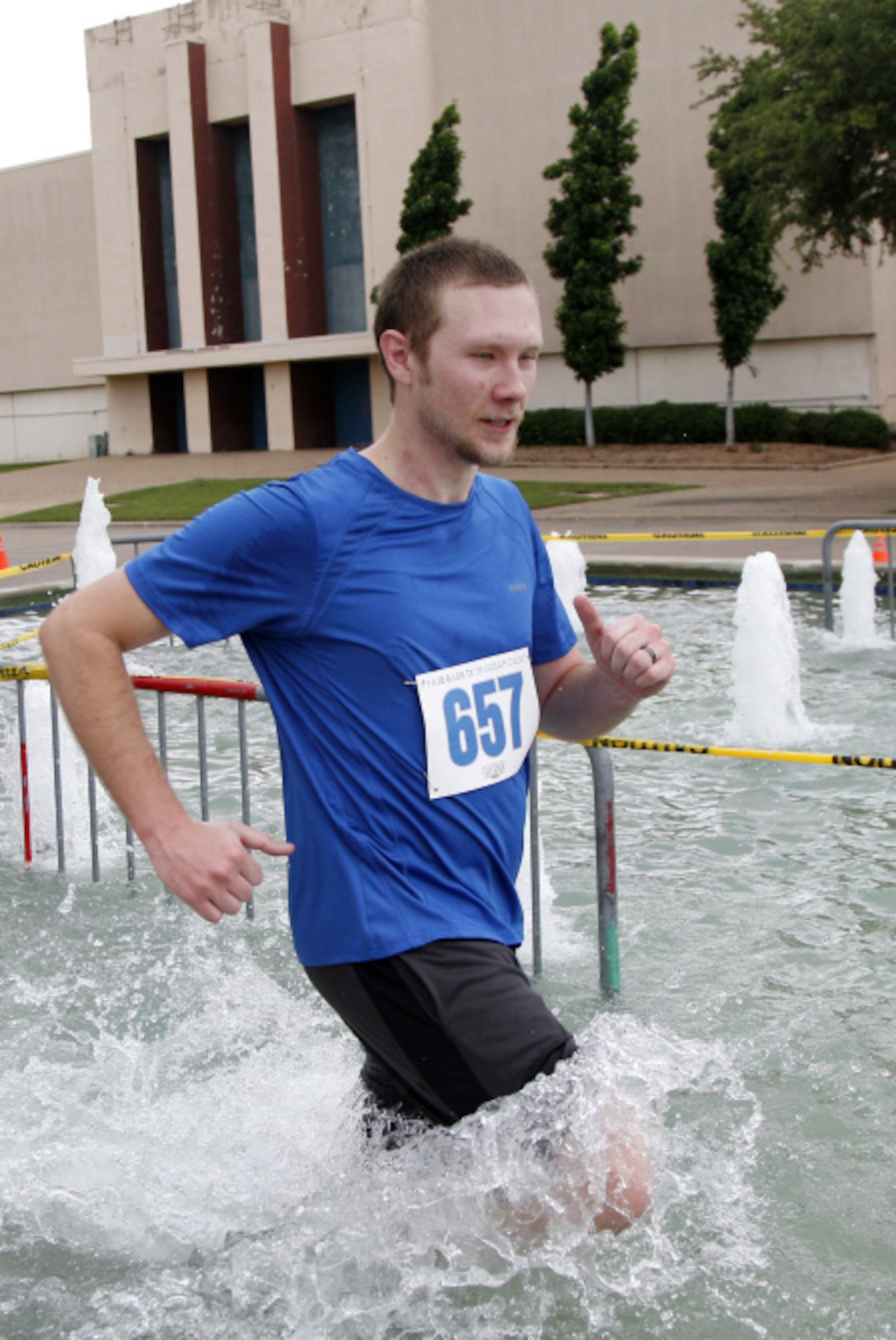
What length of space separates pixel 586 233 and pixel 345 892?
35.5m

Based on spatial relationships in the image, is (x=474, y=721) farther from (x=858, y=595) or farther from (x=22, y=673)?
(x=858, y=595)

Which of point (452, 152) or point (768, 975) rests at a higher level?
point (452, 152)

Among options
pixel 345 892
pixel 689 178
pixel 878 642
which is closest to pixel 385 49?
pixel 689 178

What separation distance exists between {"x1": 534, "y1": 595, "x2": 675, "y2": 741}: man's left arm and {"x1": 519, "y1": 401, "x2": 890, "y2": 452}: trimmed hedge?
110 ft

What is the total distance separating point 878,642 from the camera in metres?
12.3

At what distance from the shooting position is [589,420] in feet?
127

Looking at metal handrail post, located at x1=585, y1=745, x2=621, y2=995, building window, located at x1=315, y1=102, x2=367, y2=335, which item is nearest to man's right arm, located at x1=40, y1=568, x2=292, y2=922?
metal handrail post, located at x1=585, y1=745, x2=621, y2=995

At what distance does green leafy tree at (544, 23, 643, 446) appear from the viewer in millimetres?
35688

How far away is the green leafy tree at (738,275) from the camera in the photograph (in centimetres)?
3447

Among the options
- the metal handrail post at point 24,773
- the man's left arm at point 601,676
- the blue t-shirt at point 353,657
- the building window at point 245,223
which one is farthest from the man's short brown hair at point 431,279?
the building window at point 245,223

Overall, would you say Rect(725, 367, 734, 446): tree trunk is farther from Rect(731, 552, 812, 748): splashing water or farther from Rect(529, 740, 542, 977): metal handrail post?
Rect(529, 740, 542, 977): metal handrail post

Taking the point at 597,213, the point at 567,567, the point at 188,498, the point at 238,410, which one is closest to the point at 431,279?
the point at 567,567

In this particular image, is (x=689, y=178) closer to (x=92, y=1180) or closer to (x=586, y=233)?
(x=586, y=233)

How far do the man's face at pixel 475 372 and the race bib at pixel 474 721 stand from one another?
0.42m
